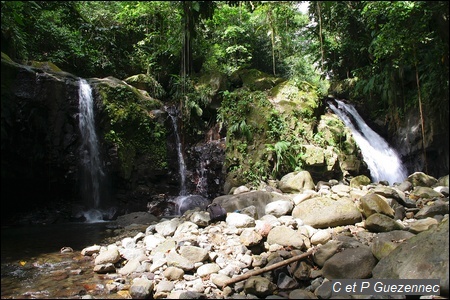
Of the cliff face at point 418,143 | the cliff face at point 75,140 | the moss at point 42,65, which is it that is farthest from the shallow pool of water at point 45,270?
the cliff face at point 418,143

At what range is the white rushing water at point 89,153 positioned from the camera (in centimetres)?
957

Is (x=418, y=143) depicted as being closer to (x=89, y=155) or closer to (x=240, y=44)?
(x=240, y=44)

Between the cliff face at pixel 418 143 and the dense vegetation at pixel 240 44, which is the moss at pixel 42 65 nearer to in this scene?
the dense vegetation at pixel 240 44

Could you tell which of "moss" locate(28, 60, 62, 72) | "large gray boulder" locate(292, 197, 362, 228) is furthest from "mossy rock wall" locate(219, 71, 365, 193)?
"moss" locate(28, 60, 62, 72)

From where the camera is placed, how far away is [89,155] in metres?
9.71

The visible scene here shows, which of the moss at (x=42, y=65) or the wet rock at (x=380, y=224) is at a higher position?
the moss at (x=42, y=65)

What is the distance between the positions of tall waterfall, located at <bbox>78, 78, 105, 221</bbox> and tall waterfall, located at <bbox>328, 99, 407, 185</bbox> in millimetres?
9799

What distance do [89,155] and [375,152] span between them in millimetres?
10908

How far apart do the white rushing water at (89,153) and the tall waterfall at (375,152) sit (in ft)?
32.2

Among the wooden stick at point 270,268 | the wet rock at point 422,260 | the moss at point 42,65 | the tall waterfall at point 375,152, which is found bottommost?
the wooden stick at point 270,268

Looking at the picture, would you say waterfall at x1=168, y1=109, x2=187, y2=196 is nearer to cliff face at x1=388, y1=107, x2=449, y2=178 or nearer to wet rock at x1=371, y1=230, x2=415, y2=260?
wet rock at x1=371, y1=230, x2=415, y2=260

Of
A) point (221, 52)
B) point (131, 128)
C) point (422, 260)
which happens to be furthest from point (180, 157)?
point (422, 260)

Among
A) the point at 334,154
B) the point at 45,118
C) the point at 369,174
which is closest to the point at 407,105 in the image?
the point at 369,174

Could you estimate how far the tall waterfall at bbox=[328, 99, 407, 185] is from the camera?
1171 centimetres
